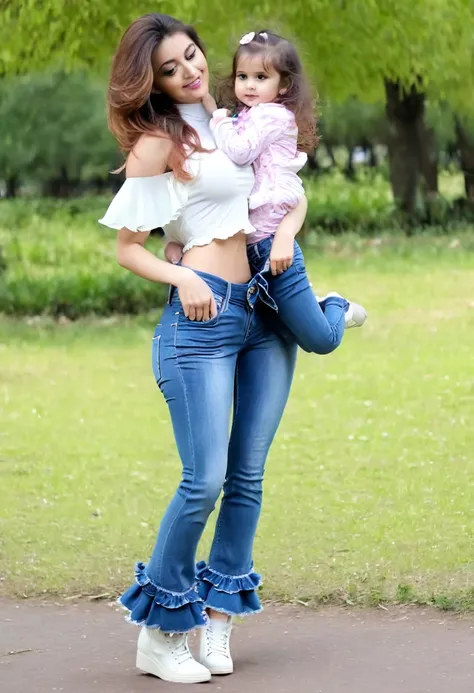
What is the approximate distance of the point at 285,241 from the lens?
4.12 metres

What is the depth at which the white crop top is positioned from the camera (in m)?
4.05

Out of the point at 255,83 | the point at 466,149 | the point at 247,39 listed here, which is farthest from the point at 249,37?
the point at 466,149

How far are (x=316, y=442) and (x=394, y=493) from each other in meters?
1.67

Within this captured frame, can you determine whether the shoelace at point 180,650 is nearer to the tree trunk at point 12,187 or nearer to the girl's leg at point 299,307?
the girl's leg at point 299,307

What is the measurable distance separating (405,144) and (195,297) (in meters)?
23.8

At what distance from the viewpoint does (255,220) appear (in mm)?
4180

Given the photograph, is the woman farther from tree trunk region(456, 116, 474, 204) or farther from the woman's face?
tree trunk region(456, 116, 474, 204)

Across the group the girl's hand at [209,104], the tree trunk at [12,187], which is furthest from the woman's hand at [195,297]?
the tree trunk at [12,187]

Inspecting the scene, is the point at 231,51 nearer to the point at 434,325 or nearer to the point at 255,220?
the point at 255,220

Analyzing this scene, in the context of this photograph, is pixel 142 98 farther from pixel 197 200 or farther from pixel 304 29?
pixel 304 29

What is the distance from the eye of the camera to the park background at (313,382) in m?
6.04

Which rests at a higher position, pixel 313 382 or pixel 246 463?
pixel 246 463

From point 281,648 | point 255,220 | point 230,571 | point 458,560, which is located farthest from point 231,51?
point 458,560

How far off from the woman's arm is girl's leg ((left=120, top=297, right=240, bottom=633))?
8 centimetres
